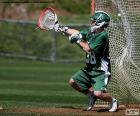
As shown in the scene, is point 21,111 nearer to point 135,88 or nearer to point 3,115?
point 3,115

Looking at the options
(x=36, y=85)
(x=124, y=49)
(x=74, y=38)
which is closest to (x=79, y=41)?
(x=74, y=38)

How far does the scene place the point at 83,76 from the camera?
1323cm

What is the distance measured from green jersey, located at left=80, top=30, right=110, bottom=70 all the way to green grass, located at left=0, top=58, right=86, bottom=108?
5.25 feet

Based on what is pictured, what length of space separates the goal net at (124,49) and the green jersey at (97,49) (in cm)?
94

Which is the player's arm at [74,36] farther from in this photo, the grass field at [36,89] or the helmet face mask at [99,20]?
the grass field at [36,89]

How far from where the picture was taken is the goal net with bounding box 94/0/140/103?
14016 mm

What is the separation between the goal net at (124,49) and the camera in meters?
14.0

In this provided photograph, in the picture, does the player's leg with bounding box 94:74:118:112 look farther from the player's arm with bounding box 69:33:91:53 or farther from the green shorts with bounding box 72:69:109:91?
the player's arm with bounding box 69:33:91:53

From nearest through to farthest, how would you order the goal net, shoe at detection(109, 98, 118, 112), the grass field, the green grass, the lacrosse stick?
the lacrosse stick, shoe at detection(109, 98, 118, 112), the grass field, the goal net, the green grass

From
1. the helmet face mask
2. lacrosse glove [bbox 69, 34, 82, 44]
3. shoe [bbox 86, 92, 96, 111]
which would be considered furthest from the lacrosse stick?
shoe [bbox 86, 92, 96, 111]

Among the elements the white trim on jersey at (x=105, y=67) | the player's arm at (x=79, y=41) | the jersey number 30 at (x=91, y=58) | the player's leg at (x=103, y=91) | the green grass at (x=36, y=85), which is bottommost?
the green grass at (x=36, y=85)

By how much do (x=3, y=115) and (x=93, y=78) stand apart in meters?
1.84

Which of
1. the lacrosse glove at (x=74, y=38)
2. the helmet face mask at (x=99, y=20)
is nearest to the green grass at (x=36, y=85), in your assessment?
the lacrosse glove at (x=74, y=38)

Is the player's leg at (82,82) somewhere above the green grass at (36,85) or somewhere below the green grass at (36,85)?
above
